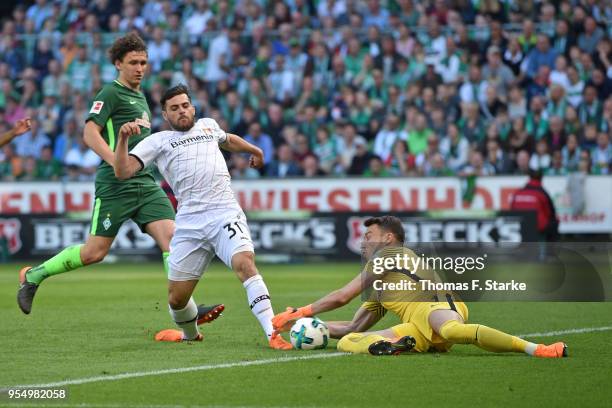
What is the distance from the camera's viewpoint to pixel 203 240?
32.1 ft

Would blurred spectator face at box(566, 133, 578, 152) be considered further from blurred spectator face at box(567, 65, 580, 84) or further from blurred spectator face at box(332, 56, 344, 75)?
blurred spectator face at box(332, 56, 344, 75)

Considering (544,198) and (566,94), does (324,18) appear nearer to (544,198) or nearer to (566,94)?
(566,94)

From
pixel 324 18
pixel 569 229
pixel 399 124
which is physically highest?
pixel 324 18

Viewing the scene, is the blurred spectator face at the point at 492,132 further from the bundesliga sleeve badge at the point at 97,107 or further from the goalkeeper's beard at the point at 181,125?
the goalkeeper's beard at the point at 181,125

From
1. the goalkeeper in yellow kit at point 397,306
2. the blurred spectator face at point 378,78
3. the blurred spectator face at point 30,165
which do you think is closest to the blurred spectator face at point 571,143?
the blurred spectator face at point 378,78

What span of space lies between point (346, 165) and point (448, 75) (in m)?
2.82

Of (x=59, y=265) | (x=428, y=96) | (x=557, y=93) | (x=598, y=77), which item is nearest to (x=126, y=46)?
(x=59, y=265)

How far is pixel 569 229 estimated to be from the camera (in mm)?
22297

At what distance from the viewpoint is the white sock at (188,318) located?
33.0ft

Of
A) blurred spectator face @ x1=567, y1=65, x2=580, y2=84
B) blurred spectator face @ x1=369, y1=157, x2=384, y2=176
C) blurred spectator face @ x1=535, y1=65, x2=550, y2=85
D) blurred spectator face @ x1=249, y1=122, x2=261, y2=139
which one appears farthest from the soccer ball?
blurred spectator face @ x1=535, y1=65, x2=550, y2=85

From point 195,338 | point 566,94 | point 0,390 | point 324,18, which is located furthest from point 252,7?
point 0,390

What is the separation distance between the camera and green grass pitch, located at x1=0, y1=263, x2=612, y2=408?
7273 mm

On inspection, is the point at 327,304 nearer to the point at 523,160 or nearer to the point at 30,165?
the point at 523,160

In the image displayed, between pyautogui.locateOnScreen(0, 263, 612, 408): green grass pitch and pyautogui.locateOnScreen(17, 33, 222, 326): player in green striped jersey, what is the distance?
66 centimetres
